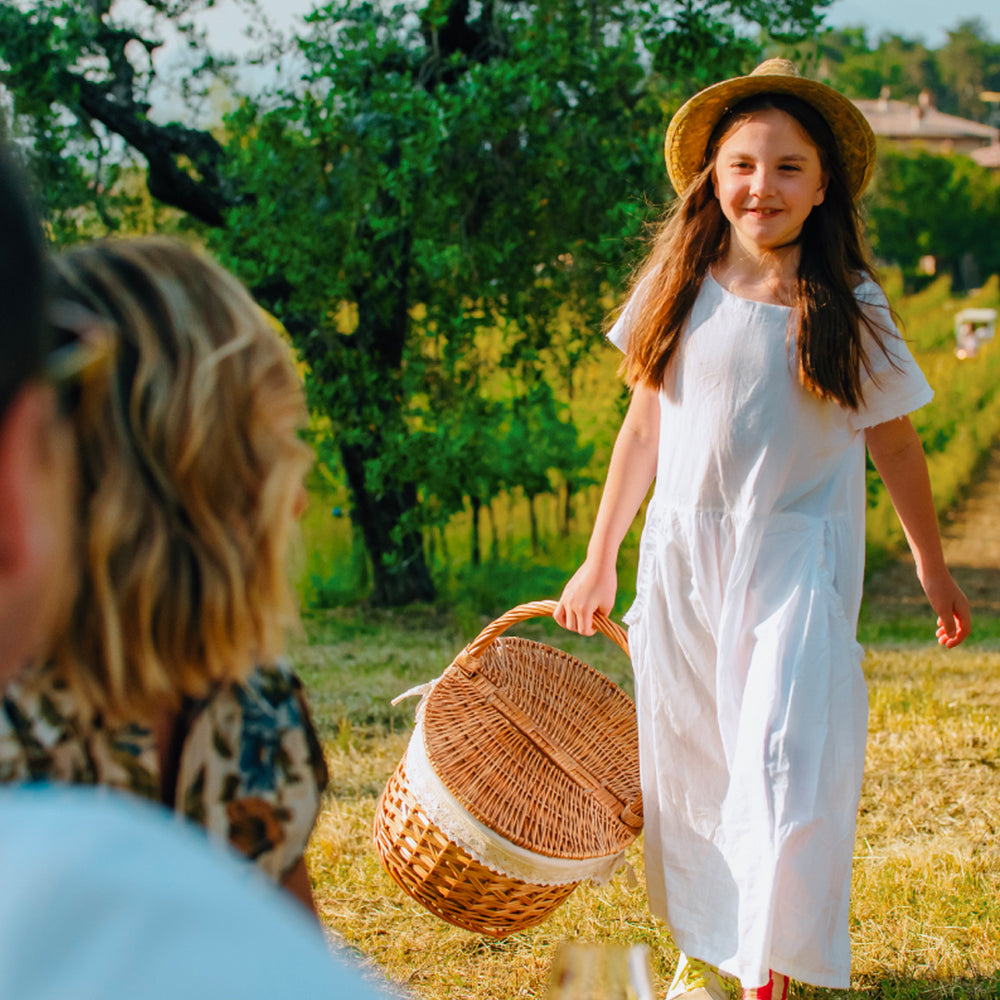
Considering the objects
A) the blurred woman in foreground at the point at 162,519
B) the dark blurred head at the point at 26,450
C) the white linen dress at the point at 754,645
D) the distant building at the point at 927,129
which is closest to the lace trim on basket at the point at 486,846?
the white linen dress at the point at 754,645

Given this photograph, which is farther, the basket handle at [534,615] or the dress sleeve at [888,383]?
the basket handle at [534,615]

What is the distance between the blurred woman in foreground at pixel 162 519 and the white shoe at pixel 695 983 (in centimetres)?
159

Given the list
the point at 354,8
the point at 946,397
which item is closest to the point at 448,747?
the point at 354,8

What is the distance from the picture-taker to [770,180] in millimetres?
2236

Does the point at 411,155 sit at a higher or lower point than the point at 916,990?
higher

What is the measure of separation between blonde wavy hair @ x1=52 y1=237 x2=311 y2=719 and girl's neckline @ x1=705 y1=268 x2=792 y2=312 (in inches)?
58.3

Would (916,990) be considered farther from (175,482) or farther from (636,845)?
(175,482)

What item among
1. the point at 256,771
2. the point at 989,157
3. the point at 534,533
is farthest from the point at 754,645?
the point at 989,157

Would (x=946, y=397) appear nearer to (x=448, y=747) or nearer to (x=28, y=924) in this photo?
(x=448, y=747)

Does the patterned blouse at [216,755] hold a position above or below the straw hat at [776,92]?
below

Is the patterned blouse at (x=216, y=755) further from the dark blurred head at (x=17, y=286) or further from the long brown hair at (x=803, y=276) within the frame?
the long brown hair at (x=803, y=276)

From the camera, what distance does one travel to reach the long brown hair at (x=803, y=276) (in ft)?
7.09

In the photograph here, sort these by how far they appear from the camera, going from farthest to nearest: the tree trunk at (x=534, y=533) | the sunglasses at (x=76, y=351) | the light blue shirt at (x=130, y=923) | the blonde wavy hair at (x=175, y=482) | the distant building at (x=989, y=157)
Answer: the distant building at (x=989, y=157) < the tree trunk at (x=534, y=533) < the blonde wavy hair at (x=175, y=482) < the sunglasses at (x=76, y=351) < the light blue shirt at (x=130, y=923)

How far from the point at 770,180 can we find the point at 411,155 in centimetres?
337
